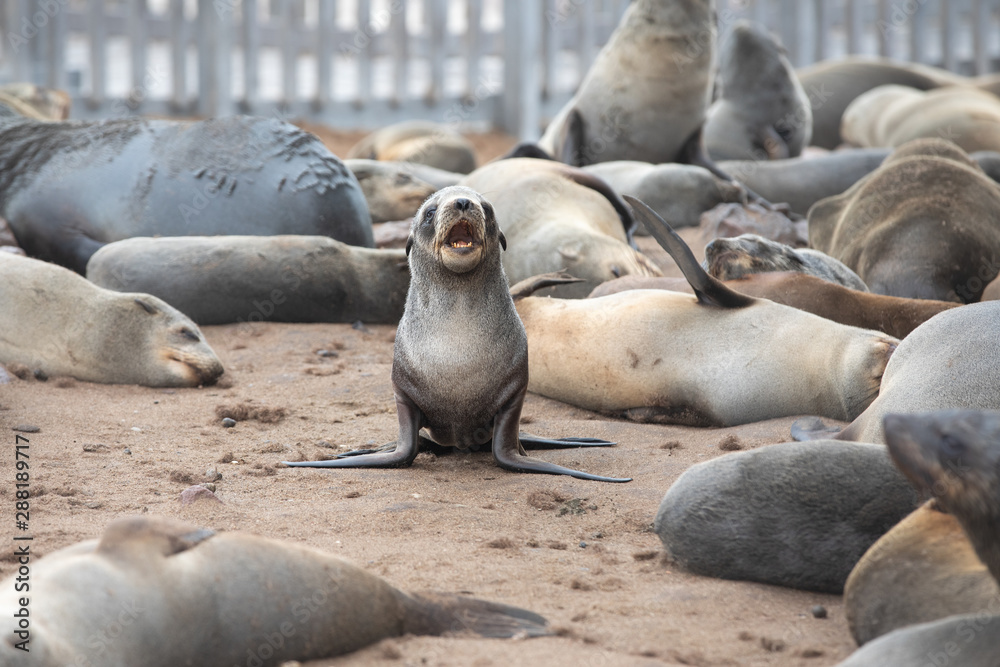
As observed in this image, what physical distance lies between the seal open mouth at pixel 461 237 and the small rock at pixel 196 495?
1209mm

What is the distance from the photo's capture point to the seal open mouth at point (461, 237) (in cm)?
386

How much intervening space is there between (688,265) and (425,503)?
1.64 m

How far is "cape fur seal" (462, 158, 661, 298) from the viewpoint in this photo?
5898 mm

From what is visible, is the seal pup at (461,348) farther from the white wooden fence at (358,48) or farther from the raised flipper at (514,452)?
the white wooden fence at (358,48)

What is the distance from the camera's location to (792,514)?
2742mm

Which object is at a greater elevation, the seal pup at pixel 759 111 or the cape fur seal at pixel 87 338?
the seal pup at pixel 759 111

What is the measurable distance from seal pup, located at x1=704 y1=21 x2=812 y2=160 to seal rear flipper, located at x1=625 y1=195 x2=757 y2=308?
5580 millimetres

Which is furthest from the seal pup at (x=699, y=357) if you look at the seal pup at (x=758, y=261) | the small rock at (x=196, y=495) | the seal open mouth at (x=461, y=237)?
the small rock at (x=196, y=495)

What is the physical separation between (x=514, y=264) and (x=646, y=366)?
1782mm

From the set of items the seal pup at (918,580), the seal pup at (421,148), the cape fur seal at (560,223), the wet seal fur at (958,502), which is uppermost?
the wet seal fur at (958,502)

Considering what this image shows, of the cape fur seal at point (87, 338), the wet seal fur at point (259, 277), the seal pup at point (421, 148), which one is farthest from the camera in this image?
the seal pup at point (421, 148)

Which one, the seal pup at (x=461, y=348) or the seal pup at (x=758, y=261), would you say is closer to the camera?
the seal pup at (x=461, y=348)

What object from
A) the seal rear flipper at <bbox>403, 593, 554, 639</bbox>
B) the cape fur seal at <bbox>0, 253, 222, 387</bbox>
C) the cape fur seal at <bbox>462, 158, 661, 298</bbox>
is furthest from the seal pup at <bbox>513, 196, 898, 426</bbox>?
the seal rear flipper at <bbox>403, 593, 554, 639</bbox>

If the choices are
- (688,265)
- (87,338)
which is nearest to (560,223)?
(688,265)
